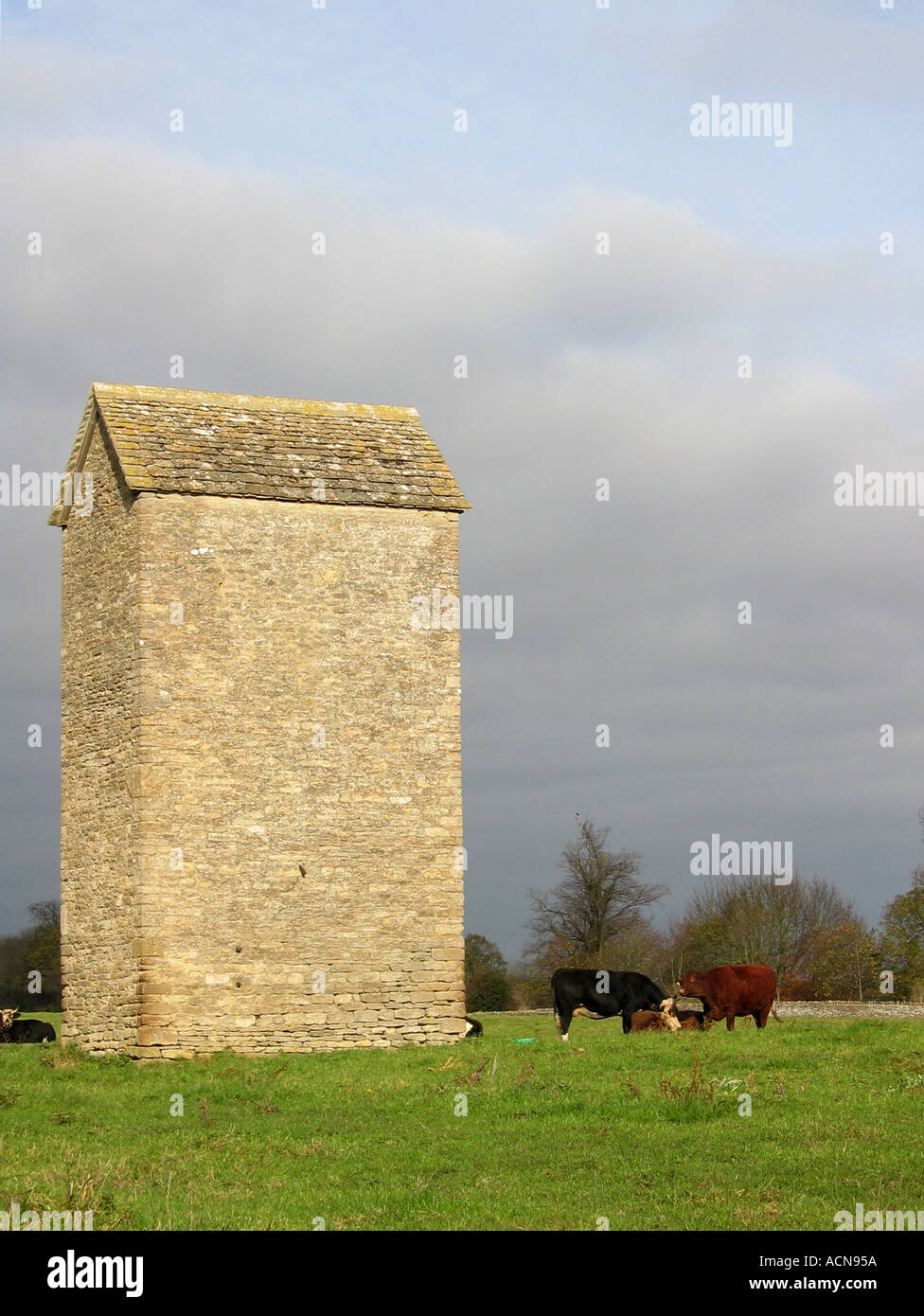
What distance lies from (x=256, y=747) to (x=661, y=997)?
755 cm

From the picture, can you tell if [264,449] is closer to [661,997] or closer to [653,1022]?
[661,997]

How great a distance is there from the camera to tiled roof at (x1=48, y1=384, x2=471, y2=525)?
80.0 feet

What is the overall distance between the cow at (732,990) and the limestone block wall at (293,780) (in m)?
4.44

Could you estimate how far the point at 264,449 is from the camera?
83.4 ft

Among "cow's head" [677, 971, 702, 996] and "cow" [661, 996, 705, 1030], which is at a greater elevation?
"cow's head" [677, 971, 702, 996]

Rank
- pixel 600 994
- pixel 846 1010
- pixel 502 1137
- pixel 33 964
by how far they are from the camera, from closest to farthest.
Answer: pixel 502 1137 → pixel 600 994 → pixel 846 1010 → pixel 33 964

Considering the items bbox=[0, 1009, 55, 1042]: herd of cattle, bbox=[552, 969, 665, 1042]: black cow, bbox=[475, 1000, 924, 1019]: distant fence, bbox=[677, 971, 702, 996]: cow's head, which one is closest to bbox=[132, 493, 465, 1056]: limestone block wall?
bbox=[552, 969, 665, 1042]: black cow

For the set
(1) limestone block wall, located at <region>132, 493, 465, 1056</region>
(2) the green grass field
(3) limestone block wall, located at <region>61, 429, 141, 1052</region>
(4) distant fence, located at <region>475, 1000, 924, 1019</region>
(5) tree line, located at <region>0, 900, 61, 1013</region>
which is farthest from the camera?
(5) tree line, located at <region>0, 900, 61, 1013</region>

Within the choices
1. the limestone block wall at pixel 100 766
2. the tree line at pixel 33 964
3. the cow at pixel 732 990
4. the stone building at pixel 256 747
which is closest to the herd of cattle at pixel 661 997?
the cow at pixel 732 990

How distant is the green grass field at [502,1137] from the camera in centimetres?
1057

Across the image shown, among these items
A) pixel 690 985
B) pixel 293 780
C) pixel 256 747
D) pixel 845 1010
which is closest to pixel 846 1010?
pixel 845 1010

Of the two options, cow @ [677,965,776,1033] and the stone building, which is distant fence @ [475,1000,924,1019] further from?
the stone building

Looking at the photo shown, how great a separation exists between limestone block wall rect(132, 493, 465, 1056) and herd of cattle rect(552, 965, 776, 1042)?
7.82 ft

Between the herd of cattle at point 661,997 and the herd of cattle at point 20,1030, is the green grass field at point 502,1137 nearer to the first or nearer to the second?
the herd of cattle at point 661,997
